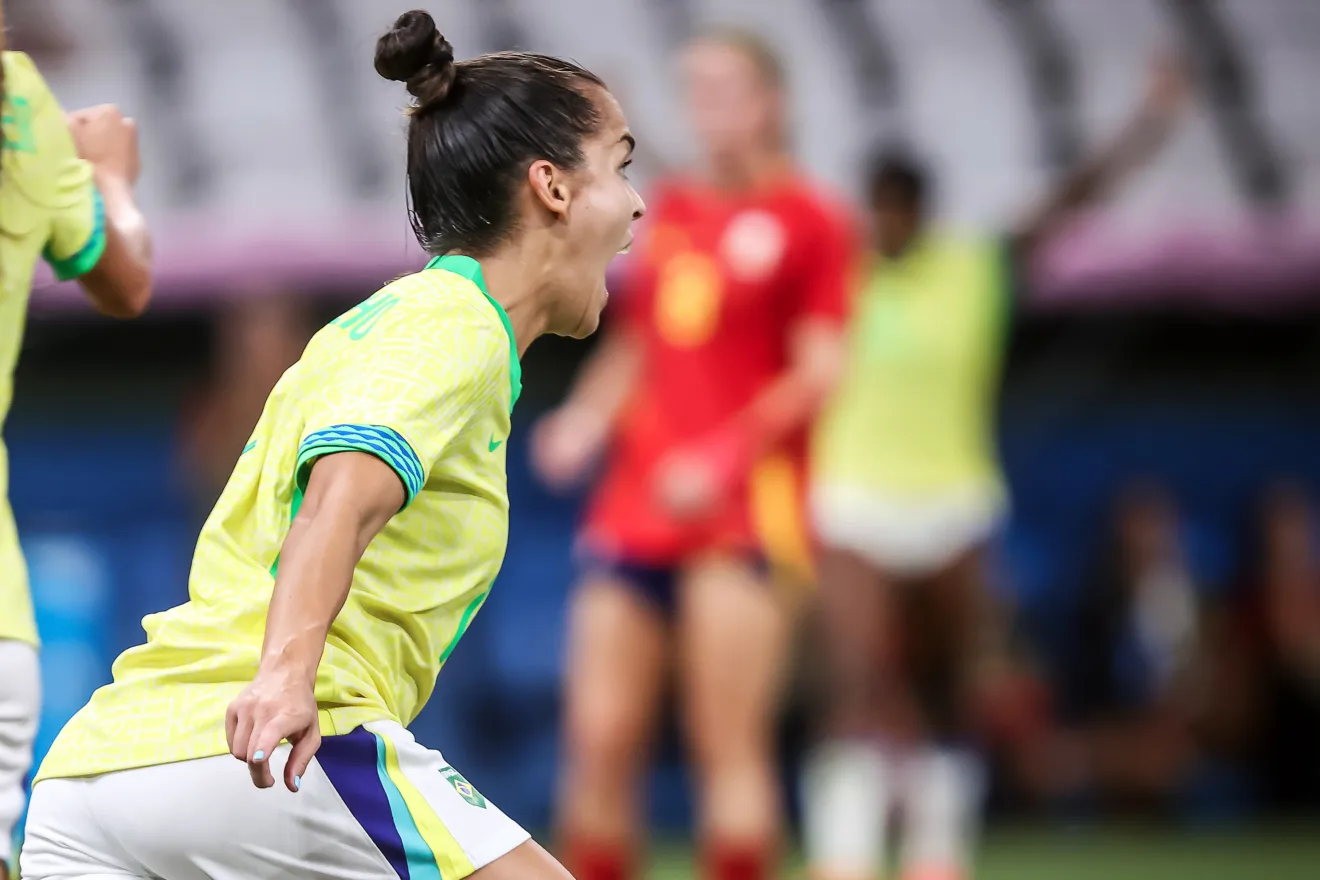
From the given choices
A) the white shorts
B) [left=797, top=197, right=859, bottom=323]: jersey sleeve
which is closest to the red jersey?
[left=797, top=197, right=859, bottom=323]: jersey sleeve

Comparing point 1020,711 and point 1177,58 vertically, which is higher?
point 1177,58

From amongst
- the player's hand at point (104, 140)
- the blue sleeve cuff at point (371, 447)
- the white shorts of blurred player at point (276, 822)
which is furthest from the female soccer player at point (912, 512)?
the blue sleeve cuff at point (371, 447)

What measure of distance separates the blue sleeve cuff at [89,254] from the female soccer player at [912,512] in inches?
131

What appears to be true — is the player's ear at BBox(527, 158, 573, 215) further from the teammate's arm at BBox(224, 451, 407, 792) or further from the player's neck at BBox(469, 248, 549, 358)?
the teammate's arm at BBox(224, 451, 407, 792)

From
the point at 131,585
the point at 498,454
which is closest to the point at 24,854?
the point at 498,454

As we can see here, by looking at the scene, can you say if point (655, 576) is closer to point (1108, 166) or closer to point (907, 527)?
point (907, 527)

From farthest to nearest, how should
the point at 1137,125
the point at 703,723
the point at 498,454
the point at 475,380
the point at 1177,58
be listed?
the point at 1177,58 → the point at 1137,125 → the point at 703,723 → the point at 498,454 → the point at 475,380

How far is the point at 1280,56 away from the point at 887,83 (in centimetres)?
188

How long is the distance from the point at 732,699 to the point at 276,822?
8.99 feet

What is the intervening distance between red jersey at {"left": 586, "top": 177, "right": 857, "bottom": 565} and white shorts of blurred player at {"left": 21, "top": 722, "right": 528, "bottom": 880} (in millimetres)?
2809

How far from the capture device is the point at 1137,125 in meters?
6.98

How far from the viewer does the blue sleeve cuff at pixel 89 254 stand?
3004 millimetres

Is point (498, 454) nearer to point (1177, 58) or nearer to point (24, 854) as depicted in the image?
point (24, 854)

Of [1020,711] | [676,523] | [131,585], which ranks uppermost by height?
[676,523]
